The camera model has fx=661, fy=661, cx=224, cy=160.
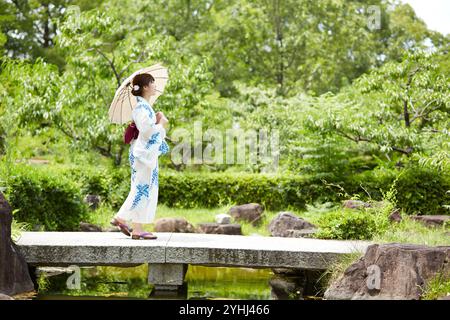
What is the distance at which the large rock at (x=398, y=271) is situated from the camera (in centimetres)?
573

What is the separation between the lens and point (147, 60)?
564 inches

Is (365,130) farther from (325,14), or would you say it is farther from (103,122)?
(325,14)

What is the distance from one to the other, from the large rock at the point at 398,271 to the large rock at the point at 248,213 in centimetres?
625

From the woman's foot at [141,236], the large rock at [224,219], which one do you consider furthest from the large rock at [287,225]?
the woman's foot at [141,236]

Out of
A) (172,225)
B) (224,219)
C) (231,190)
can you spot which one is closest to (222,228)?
(224,219)

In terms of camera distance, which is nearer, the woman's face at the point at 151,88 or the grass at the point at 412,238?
the woman's face at the point at 151,88

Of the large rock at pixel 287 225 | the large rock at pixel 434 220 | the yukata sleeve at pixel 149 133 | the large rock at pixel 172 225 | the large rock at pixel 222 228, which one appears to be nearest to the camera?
the yukata sleeve at pixel 149 133

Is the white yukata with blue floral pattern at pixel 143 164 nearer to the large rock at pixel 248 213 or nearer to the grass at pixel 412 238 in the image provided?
the grass at pixel 412 238

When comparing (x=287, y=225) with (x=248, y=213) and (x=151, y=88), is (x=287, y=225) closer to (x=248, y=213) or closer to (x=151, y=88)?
(x=248, y=213)

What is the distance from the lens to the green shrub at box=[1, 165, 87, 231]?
9.08 metres

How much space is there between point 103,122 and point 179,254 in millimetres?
6956

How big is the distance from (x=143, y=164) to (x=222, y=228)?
4104 mm

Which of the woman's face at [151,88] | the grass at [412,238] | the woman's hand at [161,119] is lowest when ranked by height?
the grass at [412,238]
